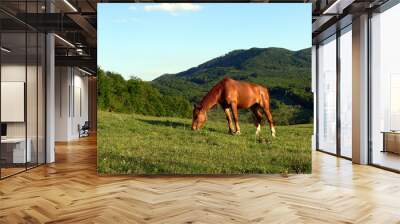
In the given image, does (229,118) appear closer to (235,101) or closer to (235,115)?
(235,115)

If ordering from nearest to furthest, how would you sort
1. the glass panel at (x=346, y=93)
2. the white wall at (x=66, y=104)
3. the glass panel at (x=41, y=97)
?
1. the glass panel at (x=41, y=97)
2. the glass panel at (x=346, y=93)
3. the white wall at (x=66, y=104)

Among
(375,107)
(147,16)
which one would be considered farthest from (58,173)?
(375,107)

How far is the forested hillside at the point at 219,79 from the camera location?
6.76 m

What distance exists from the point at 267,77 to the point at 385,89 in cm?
233

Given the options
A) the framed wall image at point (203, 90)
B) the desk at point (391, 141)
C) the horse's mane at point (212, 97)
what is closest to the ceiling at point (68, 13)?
the framed wall image at point (203, 90)

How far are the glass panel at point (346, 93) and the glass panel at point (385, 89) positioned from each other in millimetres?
905

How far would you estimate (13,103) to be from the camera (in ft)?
22.0

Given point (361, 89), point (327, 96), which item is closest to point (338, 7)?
point (361, 89)

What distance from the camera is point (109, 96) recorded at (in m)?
6.88

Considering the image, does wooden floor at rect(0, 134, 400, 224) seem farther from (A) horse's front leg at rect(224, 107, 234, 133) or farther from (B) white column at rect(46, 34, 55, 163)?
(B) white column at rect(46, 34, 55, 163)

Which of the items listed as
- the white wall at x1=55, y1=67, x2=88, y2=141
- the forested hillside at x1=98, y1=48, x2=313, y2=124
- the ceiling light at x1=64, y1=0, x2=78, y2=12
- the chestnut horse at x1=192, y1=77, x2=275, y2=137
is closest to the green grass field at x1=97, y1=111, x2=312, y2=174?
the chestnut horse at x1=192, y1=77, x2=275, y2=137

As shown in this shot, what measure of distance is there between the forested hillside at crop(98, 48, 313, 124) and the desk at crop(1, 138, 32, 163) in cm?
150

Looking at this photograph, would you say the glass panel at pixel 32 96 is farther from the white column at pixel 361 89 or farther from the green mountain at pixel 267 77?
the white column at pixel 361 89

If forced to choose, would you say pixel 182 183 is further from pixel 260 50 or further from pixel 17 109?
pixel 17 109
